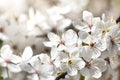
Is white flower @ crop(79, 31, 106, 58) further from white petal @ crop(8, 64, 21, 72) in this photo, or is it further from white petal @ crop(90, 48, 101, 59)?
white petal @ crop(8, 64, 21, 72)

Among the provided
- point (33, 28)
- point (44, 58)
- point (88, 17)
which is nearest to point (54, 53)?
point (44, 58)

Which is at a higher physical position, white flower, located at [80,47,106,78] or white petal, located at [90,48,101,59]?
white petal, located at [90,48,101,59]

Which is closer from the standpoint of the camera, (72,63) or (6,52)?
(72,63)

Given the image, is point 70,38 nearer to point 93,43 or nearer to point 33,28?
point 93,43

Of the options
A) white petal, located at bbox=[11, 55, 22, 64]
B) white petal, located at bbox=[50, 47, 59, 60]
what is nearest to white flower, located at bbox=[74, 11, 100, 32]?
white petal, located at bbox=[50, 47, 59, 60]

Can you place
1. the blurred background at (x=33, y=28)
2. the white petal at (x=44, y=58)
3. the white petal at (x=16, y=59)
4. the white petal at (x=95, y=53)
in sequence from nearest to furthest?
the white petal at (x=95, y=53) < the white petal at (x=44, y=58) < the white petal at (x=16, y=59) < the blurred background at (x=33, y=28)

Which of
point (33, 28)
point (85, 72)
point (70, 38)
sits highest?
point (33, 28)

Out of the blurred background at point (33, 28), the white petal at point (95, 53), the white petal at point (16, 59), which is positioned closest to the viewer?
the white petal at point (95, 53)

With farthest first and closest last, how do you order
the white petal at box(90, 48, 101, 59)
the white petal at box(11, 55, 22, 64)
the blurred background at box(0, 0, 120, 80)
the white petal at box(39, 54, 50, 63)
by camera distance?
1. the blurred background at box(0, 0, 120, 80)
2. the white petal at box(11, 55, 22, 64)
3. the white petal at box(39, 54, 50, 63)
4. the white petal at box(90, 48, 101, 59)

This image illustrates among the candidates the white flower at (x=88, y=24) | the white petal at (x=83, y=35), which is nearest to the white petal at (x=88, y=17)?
the white flower at (x=88, y=24)

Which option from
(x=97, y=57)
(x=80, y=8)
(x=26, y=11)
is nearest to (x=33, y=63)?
(x=97, y=57)

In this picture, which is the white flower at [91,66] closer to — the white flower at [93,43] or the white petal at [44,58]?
the white flower at [93,43]
